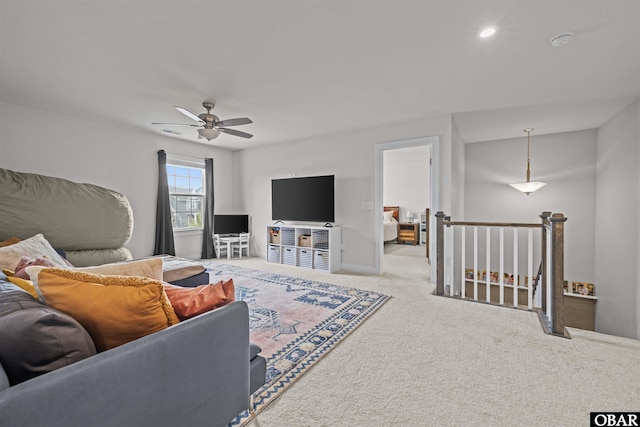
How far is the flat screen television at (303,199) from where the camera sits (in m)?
4.79

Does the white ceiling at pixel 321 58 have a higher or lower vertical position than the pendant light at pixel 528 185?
higher

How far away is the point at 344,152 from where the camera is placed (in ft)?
15.7

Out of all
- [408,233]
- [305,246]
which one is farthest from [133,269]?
[408,233]

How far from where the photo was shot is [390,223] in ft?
24.3

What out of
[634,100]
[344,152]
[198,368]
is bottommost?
[198,368]

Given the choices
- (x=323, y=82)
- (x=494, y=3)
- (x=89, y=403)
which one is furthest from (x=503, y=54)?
(x=89, y=403)

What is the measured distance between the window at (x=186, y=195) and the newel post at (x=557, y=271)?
18.3 feet

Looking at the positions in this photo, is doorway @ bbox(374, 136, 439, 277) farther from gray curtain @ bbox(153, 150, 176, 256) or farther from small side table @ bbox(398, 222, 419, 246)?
gray curtain @ bbox(153, 150, 176, 256)

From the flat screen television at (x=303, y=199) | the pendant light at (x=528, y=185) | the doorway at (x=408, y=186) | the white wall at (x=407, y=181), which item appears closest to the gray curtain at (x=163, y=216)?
the flat screen television at (x=303, y=199)

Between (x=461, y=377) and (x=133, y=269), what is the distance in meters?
2.05

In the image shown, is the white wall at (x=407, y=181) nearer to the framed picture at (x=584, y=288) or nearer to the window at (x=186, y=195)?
the framed picture at (x=584, y=288)

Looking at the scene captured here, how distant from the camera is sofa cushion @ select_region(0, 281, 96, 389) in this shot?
74 cm

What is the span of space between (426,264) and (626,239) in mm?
2572

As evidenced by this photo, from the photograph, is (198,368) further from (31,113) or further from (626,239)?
(626,239)
